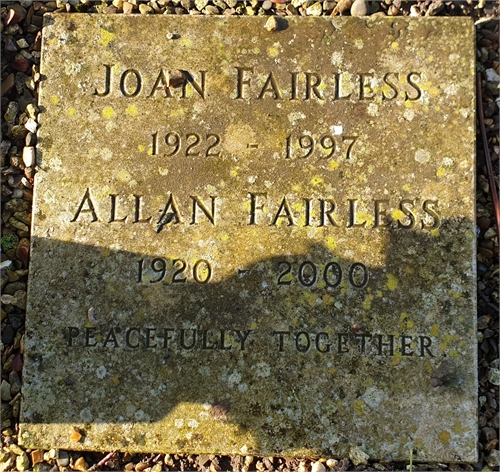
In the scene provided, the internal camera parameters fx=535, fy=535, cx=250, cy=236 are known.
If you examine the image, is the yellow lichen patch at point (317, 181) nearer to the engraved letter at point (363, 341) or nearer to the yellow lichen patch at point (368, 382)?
the engraved letter at point (363, 341)

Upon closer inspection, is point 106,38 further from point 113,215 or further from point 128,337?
point 128,337

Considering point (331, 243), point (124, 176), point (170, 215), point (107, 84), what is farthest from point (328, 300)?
point (107, 84)

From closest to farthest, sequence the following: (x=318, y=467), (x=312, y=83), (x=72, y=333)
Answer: (x=318, y=467)
(x=72, y=333)
(x=312, y=83)

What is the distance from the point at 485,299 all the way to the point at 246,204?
150 cm

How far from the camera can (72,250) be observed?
10.0 feet

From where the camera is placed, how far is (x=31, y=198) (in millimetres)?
3217

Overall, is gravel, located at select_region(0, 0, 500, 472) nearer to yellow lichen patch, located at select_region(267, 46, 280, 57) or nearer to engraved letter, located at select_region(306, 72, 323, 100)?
yellow lichen patch, located at select_region(267, 46, 280, 57)

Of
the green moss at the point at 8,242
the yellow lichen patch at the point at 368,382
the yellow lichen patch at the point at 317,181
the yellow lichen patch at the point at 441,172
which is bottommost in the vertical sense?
the yellow lichen patch at the point at 368,382

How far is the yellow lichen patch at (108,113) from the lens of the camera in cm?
313

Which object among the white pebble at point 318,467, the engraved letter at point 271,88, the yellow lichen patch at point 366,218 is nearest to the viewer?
the white pebble at point 318,467

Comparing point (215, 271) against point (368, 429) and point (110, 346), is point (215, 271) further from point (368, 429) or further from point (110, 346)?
point (368, 429)

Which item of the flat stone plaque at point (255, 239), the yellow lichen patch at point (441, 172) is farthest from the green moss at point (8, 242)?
the yellow lichen patch at point (441, 172)

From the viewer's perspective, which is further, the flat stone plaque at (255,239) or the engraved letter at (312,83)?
the engraved letter at (312,83)

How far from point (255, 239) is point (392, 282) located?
801 mm
